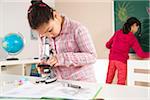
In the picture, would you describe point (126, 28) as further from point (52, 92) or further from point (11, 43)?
point (52, 92)

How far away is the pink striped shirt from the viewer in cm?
112

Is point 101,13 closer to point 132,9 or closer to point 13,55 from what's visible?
point 132,9

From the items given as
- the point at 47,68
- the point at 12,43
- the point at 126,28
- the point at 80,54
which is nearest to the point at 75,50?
the point at 80,54

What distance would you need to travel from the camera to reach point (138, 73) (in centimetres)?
253

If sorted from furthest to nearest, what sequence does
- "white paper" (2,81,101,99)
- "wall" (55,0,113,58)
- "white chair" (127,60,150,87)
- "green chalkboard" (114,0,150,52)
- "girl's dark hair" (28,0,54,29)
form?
"wall" (55,0,113,58)
"green chalkboard" (114,0,150,52)
"white chair" (127,60,150,87)
"girl's dark hair" (28,0,54,29)
"white paper" (2,81,101,99)

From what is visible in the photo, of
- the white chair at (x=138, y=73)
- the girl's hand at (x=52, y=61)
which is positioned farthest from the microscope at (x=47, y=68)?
the white chair at (x=138, y=73)

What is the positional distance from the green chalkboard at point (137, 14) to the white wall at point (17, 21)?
118 cm

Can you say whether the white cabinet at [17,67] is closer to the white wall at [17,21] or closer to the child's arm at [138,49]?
the white wall at [17,21]

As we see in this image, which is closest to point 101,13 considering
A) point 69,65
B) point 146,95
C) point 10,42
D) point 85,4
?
point 85,4

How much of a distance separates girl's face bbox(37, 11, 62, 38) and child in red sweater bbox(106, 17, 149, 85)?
1589mm

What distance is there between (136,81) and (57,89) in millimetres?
1841

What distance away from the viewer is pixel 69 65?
1120 millimetres

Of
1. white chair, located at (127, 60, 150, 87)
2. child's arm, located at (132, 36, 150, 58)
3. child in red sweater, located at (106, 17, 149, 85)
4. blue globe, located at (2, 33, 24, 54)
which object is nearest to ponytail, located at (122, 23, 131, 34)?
child in red sweater, located at (106, 17, 149, 85)

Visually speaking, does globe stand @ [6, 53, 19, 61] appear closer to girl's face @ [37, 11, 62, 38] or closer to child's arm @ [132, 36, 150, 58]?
child's arm @ [132, 36, 150, 58]
